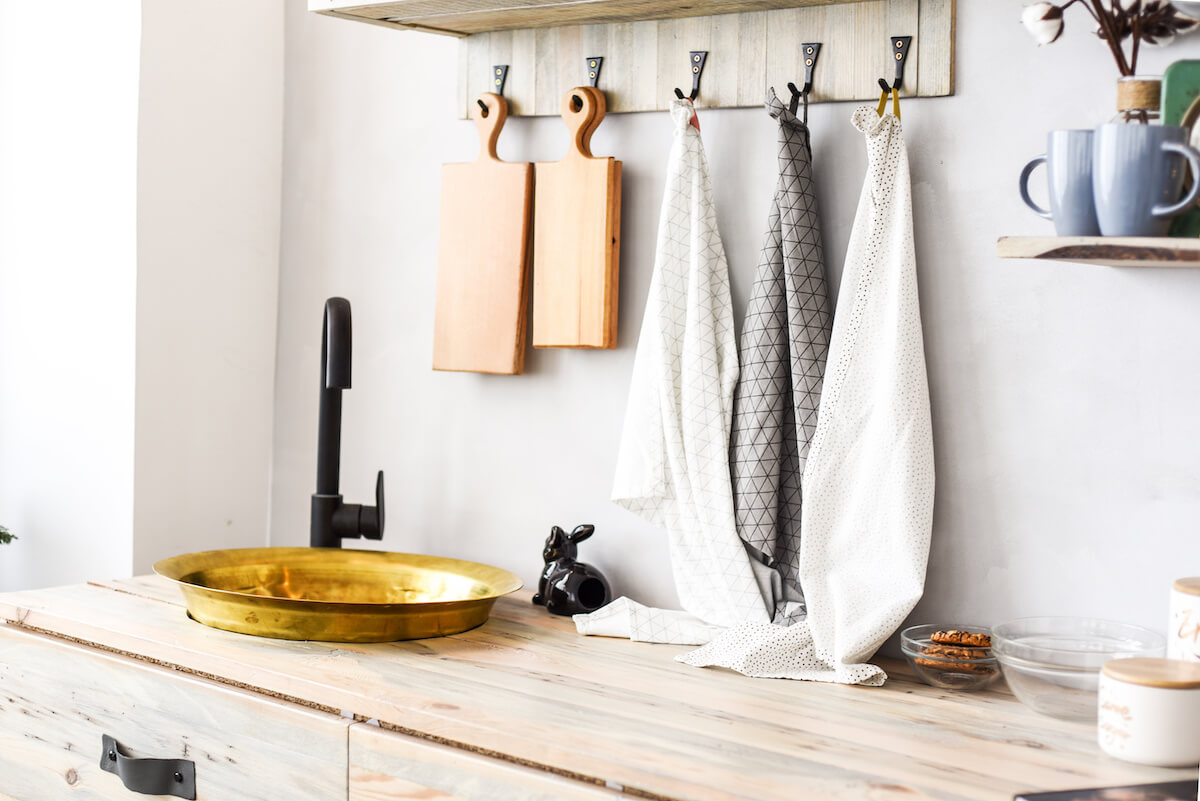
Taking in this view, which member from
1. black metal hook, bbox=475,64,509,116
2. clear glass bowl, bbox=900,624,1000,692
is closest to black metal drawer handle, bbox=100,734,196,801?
clear glass bowl, bbox=900,624,1000,692

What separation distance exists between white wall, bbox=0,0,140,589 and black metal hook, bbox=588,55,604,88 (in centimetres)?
67

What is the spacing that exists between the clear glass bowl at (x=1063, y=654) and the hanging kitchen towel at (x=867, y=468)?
4.6 inches

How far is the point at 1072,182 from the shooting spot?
3.43 ft

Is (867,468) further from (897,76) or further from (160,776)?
(160,776)

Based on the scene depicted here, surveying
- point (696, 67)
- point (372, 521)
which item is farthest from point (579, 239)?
point (372, 521)

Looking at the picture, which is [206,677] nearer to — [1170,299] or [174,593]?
[174,593]

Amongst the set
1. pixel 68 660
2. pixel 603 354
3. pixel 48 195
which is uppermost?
pixel 48 195

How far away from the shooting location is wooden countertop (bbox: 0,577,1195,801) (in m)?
0.99

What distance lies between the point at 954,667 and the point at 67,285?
1.38 m

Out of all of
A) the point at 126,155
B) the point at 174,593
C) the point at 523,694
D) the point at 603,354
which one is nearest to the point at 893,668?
the point at 523,694

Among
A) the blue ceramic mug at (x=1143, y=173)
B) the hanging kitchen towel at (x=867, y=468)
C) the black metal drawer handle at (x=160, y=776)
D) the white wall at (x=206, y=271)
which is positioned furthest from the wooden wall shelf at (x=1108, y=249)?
the white wall at (x=206, y=271)

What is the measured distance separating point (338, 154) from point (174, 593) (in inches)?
27.6

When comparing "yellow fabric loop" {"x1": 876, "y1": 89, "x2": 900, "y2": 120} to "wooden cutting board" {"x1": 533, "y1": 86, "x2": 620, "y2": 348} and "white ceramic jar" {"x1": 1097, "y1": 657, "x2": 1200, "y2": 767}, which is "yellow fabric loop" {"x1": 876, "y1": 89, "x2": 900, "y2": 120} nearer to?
"wooden cutting board" {"x1": 533, "y1": 86, "x2": 620, "y2": 348}

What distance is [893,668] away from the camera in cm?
133
